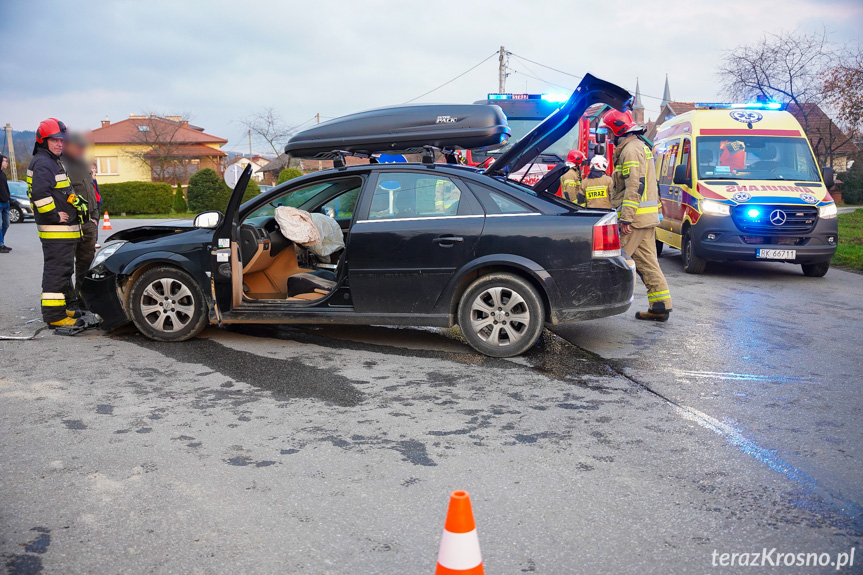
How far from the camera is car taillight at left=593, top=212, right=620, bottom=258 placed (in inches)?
221

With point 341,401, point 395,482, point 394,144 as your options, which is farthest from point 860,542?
point 394,144

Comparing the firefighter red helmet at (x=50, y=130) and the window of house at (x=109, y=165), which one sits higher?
the window of house at (x=109, y=165)

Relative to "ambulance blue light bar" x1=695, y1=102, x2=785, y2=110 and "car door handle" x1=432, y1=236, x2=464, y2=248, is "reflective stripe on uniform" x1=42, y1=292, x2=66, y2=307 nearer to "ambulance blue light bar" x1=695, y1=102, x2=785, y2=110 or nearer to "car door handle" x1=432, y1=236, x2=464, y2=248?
"car door handle" x1=432, y1=236, x2=464, y2=248

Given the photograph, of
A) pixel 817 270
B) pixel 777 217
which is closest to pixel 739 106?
pixel 777 217

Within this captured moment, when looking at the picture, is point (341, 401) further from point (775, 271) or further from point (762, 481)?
point (775, 271)

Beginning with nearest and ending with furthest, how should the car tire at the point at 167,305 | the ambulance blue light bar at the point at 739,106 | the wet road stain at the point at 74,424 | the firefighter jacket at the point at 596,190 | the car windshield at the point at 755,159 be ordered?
the wet road stain at the point at 74,424 < the car tire at the point at 167,305 < the firefighter jacket at the point at 596,190 < the car windshield at the point at 755,159 < the ambulance blue light bar at the point at 739,106

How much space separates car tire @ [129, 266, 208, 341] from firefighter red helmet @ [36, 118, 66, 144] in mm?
1716

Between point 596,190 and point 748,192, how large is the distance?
12.0 feet

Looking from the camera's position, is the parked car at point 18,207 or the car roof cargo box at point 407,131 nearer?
the car roof cargo box at point 407,131

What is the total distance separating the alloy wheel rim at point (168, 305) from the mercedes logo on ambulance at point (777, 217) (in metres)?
7.92

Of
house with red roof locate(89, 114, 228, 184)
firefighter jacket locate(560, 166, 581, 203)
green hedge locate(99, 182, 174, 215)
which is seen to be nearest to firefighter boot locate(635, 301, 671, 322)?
firefighter jacket locate(560, 166, 581, 203)

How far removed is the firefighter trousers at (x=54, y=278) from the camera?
22.0 ft
